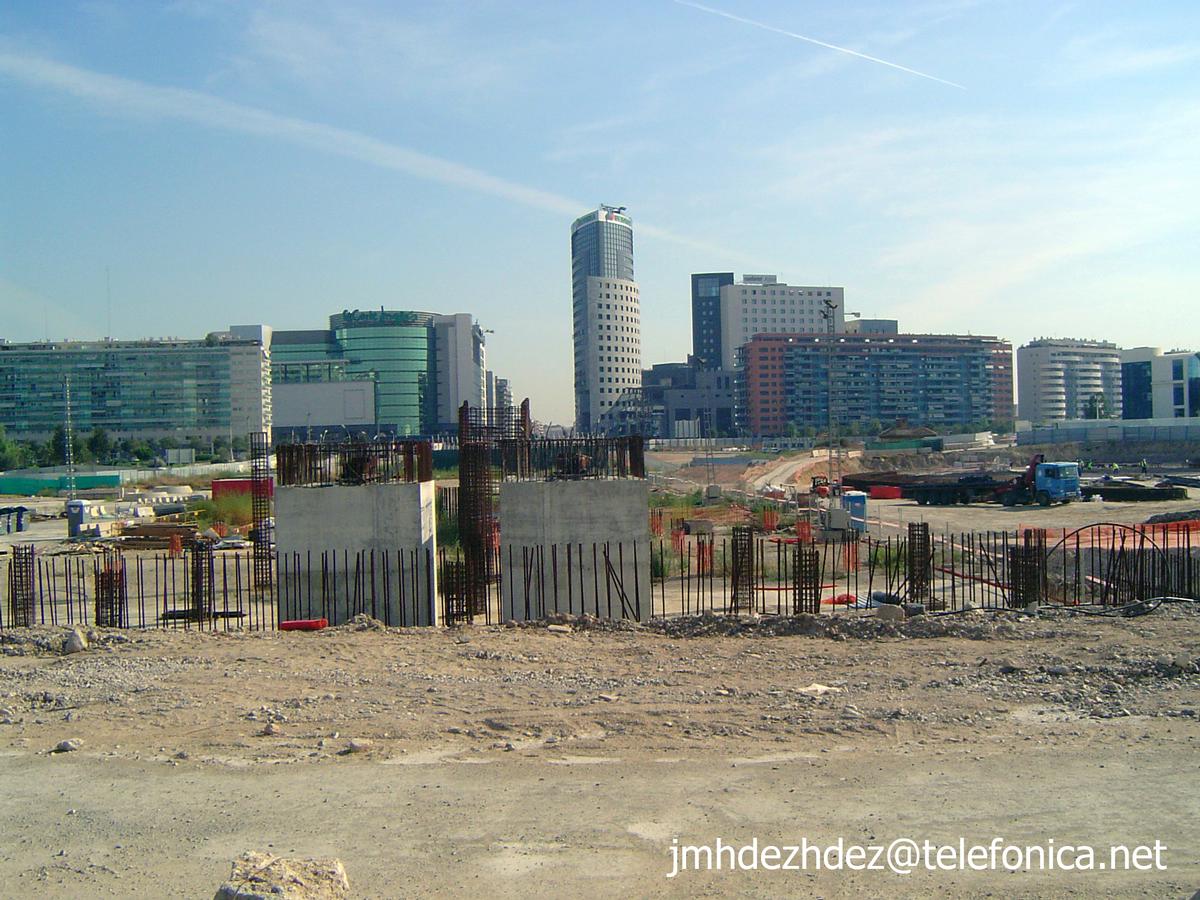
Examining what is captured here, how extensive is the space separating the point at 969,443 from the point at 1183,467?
19.6 m

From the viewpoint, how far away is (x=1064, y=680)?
33.1ft

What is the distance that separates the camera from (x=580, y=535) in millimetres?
16141

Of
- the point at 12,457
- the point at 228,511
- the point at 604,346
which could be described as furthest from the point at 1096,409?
the point at 12,457

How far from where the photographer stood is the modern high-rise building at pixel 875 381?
124812mm

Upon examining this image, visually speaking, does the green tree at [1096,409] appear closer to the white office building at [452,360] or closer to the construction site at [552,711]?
the white office building at [452,360]

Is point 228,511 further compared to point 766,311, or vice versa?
point 766,311

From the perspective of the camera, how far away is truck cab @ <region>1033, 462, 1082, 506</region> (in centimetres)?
4125

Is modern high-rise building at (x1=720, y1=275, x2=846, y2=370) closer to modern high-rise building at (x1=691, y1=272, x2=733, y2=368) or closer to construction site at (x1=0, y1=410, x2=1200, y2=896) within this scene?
modern high-rise building at (x1=691, y1=272, x2=733, y2=368)

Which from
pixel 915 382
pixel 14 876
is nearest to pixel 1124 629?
pixel 14 876

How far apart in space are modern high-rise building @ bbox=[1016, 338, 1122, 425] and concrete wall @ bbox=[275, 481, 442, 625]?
163937 millimetres

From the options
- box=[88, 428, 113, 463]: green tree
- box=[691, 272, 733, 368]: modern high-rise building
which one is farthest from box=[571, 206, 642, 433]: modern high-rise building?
box=[88, 428, 113, 463]: green tree

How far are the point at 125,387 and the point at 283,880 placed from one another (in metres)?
121

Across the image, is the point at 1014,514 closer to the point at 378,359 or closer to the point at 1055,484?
the point at 1055,484

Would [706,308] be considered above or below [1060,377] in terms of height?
above
